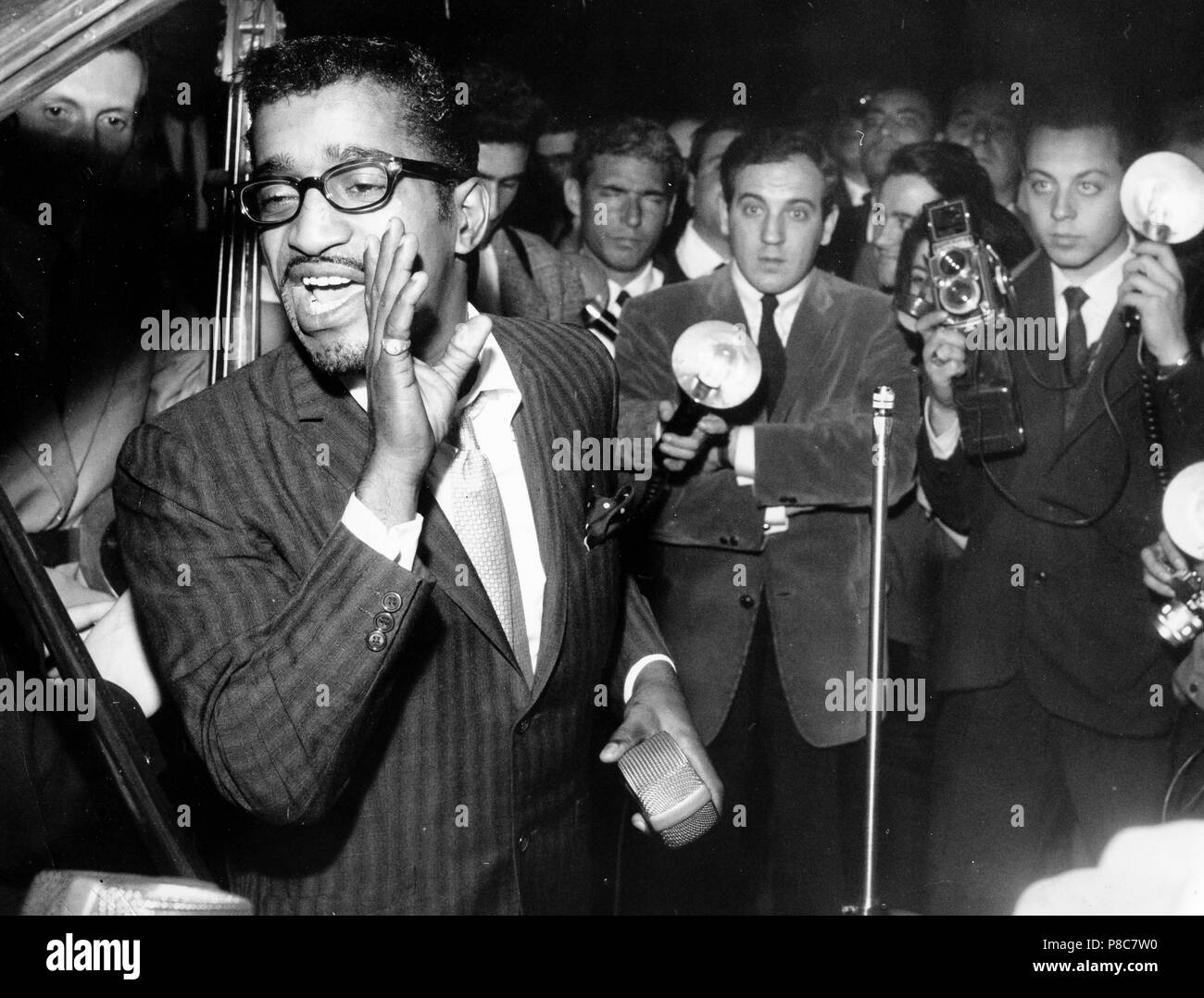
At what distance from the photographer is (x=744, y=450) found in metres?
2.16

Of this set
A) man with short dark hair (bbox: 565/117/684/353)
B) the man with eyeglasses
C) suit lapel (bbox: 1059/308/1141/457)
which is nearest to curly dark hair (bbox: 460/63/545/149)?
man with short dark hair (bbox: 565/117/684/353)

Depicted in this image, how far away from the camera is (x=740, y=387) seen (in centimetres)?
205

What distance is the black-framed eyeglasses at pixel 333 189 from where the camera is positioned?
1436 millimetres

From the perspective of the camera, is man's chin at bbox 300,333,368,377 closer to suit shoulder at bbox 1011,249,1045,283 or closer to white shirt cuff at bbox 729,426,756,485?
white shirt cuff at bbox 729,426,756,485

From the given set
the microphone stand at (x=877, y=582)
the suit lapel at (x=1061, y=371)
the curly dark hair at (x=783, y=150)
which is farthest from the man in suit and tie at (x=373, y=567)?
the suit lapel at (x=1061, y=371)

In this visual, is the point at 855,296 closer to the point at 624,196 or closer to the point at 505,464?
the point at 624,196

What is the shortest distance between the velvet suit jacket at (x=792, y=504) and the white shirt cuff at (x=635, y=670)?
0.49 metres

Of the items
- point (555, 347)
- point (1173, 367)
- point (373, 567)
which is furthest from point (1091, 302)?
point (373, 567)

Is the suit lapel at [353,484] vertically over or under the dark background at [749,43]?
under

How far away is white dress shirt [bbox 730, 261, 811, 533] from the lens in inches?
85.2

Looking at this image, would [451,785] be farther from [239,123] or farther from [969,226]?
[969,226]

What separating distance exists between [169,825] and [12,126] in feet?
→ 3.86

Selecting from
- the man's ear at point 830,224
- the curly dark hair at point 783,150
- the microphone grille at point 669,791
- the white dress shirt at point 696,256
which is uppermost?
the curly dark hair at point 783,150

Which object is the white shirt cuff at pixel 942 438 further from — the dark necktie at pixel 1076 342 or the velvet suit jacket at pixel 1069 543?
the dark necktie at pixel 1076 342
